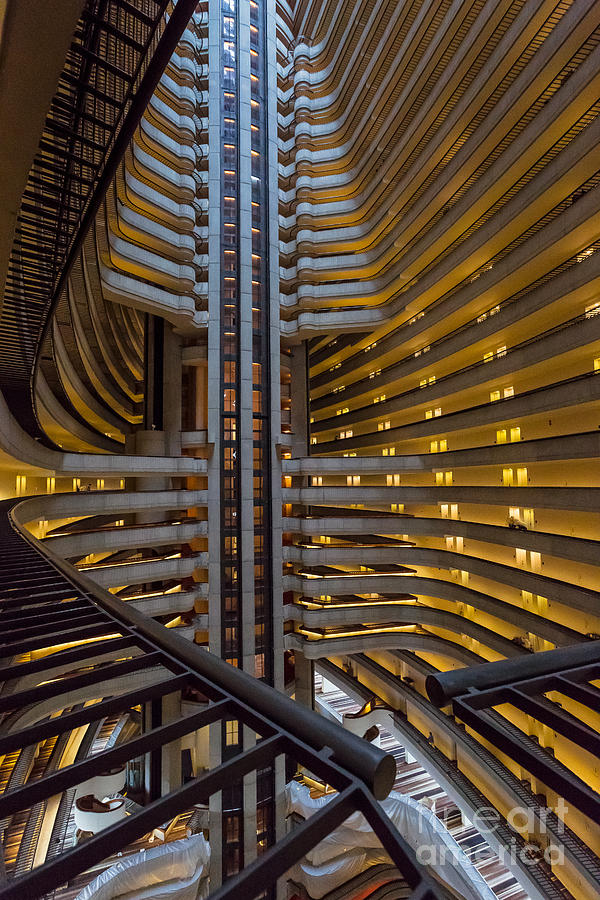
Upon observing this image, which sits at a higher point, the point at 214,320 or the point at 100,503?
the point at 214,320

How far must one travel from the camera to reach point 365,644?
88.7ft

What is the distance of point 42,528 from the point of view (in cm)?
2344

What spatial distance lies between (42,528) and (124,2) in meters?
24.0

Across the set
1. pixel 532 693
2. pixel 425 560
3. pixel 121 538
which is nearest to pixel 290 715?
pixel 532 693

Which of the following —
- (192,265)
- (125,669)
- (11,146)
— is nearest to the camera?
(125,669)

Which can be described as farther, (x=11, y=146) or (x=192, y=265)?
(x=192, y=265)

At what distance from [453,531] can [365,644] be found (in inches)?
342

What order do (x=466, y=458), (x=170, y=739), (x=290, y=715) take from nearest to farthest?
(x=290, y=715) < (x=170, y=739) < (x=466, y=458)

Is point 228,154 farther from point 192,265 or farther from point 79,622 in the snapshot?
point 79,622

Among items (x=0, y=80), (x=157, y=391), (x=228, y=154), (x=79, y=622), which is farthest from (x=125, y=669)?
(x=228, y=154)

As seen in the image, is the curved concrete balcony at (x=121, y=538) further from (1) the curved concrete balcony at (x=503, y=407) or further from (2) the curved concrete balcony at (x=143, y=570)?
(1) the curved concrete balcony at (x=503, y=407)

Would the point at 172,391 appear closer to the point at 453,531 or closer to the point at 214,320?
the point at 214,320

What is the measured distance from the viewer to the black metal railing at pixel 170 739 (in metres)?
1.65

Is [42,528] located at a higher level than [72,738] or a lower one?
higher
